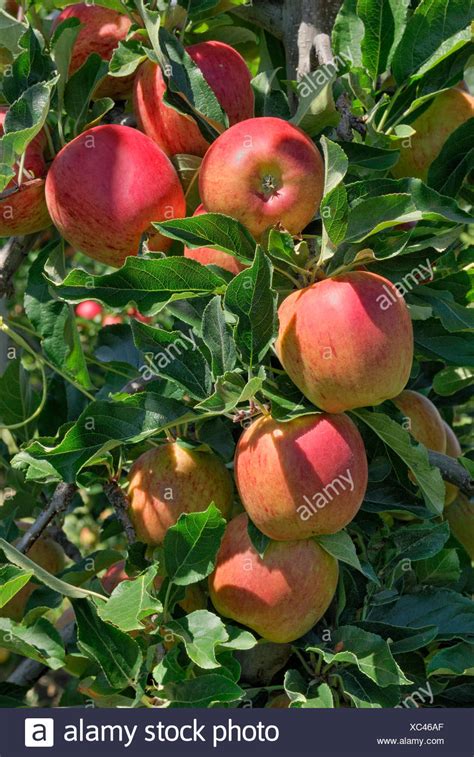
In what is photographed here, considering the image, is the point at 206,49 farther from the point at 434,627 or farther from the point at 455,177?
the point at 434,627

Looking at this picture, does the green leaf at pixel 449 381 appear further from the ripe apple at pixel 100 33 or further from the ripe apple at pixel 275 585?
the ripe apple at pixel 100 33

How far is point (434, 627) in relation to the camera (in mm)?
1210

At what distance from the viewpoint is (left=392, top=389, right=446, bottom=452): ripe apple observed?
1409 mm

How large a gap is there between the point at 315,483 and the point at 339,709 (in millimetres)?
309

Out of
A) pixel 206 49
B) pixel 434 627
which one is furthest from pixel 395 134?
pixel 434 627

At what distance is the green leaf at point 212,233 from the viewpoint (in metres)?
1.05

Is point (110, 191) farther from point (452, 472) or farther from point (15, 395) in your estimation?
point (452, 472)

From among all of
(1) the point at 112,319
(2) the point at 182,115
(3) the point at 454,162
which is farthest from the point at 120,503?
(1) the point at 112,319

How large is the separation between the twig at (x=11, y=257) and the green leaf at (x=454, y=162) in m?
0.59

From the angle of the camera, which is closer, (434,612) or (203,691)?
(203,691)

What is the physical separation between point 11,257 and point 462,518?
830 millimetres

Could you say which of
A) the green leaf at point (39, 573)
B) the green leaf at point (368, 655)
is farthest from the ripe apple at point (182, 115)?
the green leaf at point (368, 655)

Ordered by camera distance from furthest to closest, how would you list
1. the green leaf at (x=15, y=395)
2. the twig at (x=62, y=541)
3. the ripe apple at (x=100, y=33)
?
the twig at (x=62, y=541), the green leaf at (x=15, y=395), the ripe apple at (x=100, y=33)

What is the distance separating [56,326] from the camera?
1.29 metres
